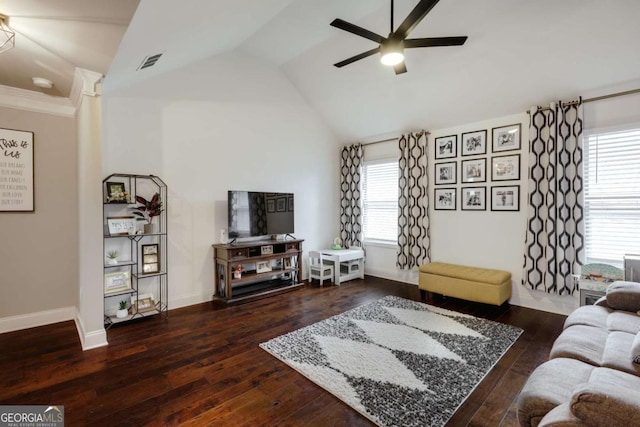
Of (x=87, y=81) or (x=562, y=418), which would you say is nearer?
(x=562, y=418)

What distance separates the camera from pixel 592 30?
9.59ft

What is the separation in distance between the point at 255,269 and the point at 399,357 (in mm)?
2557

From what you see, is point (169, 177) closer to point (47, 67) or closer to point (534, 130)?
point (47, 67)

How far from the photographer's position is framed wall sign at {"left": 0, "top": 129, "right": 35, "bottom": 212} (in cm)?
308

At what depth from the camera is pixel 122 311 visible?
3287mm

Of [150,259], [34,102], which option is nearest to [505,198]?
[150,259]

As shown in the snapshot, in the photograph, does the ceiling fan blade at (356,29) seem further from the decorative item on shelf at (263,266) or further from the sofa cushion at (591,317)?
the decorative item on shelf at (263,266)

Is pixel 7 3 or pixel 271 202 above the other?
pixel 7 3

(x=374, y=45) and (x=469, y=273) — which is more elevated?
(x=374, y=45)

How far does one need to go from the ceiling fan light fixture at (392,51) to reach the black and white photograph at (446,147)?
7.24 ft

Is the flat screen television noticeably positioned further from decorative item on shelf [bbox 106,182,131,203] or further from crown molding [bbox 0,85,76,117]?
crown molding [bbox 0,85,76,117]

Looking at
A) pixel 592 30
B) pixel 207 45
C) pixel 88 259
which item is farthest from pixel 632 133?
pixel 88 259

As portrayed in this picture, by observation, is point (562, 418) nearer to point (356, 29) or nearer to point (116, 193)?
point (356, 29)

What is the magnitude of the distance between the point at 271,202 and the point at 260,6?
256 cm
